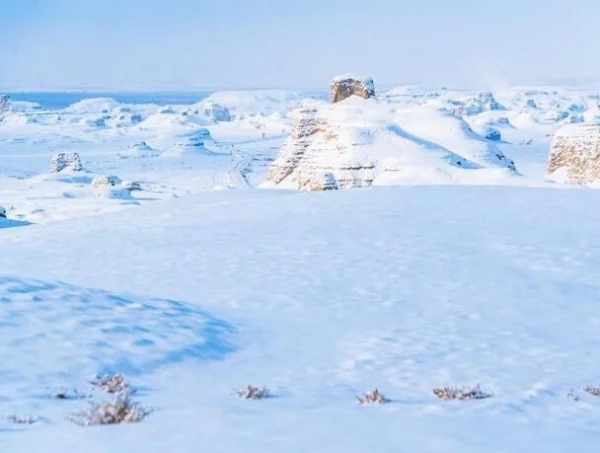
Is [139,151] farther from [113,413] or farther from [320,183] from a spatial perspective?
[113,413]

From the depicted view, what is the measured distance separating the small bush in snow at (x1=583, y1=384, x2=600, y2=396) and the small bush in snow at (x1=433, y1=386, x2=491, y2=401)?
861 millimetres

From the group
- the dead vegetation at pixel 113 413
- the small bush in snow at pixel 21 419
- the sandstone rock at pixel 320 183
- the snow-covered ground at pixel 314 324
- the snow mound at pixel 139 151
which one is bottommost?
the snow mound at pixel 139 151

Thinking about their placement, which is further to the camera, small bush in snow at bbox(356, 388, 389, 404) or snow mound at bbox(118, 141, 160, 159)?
snow mound at bbox(118, 141, 160, 159)

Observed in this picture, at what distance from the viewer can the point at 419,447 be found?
571cm

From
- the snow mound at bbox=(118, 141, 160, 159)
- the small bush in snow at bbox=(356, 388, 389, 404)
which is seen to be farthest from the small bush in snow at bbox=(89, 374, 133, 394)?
the snow mound at bbox=(118, 141, 160, 159)

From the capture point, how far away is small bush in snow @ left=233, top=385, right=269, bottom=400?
7.25 m

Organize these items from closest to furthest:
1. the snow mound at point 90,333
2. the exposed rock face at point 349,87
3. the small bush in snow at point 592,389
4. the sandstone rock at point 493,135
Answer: the small bush in snow at point 592,389
the snow mound at point 90,333
the exposed rock face at point 349,87
the sandstone rock at point 493,135

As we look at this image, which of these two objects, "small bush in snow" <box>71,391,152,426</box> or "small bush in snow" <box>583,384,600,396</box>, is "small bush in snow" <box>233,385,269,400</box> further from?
"small bush in snow" <box>583,384,600,396</box>

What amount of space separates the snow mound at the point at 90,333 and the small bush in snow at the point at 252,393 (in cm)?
123

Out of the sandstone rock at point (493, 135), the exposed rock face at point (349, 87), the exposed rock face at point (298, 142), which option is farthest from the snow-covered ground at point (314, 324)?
the sandstone rock at point (493, 135)

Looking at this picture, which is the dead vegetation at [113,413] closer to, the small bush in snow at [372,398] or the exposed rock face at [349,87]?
the small bush in snow at [372,398]

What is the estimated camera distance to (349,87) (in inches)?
2643

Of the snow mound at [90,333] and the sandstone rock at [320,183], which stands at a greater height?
the snow mound at [90,333]

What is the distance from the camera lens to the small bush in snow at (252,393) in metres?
7.25
